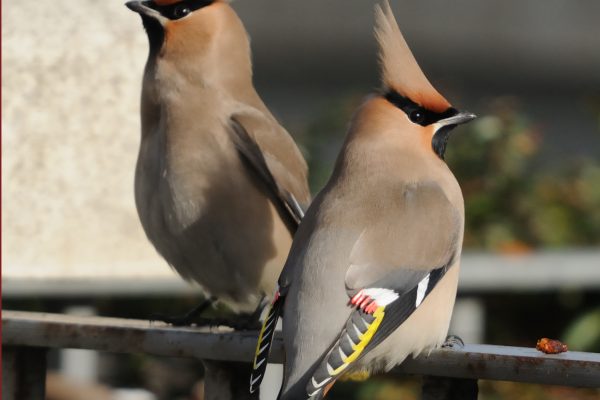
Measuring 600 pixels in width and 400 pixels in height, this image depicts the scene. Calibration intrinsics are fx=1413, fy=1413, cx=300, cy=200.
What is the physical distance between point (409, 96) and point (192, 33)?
97cm

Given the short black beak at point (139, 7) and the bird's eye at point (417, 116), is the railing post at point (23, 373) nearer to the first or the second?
the bird's eye at point (417, 116)

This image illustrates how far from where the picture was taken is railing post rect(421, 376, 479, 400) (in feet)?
7.81

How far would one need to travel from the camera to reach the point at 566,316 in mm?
5430

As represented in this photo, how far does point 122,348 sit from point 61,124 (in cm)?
150

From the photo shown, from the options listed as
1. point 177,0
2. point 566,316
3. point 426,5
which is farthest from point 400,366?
point 426,5

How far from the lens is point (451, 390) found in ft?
7.84

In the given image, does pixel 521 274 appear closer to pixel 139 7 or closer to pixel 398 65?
pixel 139 7

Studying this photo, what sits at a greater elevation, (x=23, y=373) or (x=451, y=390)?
→ (x=451, y=390)

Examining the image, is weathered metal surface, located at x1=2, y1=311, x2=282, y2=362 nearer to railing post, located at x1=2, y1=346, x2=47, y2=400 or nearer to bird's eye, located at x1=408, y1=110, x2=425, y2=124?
railing post, located at x1=2, y1=346, x2=47, y2=400

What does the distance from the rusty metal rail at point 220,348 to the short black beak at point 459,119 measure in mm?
629

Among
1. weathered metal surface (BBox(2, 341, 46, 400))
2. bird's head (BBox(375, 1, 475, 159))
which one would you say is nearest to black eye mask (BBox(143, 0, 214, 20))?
bird's head (BBox(375, 1, 475, 159))

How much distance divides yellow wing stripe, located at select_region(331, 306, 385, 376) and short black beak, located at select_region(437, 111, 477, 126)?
1.73 feet

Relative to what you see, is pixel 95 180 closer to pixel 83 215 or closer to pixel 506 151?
pixel 83 215

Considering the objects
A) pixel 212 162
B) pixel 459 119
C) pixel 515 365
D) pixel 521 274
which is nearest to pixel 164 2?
pixel 212 162
